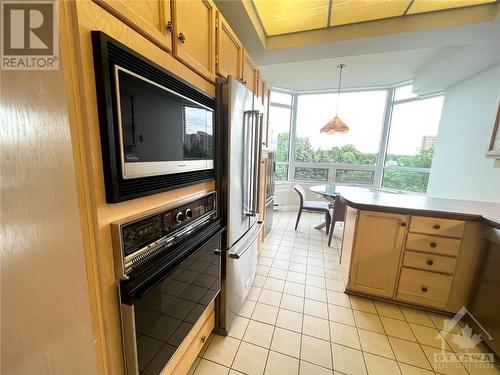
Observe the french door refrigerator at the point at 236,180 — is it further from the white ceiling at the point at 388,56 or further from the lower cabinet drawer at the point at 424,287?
the lower cabinet drawer at the point at 424,287

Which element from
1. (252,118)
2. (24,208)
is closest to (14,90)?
(24,208)

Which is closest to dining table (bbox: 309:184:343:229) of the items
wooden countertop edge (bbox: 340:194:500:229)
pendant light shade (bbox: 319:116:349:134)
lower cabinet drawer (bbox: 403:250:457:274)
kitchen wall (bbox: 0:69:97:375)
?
pendant light shade (bbox: 319:116:349:134)

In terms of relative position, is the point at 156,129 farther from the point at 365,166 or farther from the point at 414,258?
the point at 365,166

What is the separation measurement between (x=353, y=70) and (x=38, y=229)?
4.30m

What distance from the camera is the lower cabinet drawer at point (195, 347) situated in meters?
1.17

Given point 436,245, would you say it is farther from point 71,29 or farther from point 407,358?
point 71,29

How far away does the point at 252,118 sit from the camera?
162 cm

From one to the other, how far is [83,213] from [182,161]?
1.59 ft

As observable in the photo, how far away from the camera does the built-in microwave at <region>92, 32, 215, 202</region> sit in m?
0.64

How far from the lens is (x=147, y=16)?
2.62 ft

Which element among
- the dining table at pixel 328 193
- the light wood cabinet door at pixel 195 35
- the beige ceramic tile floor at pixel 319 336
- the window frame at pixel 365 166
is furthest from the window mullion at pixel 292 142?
the light wood cabinet door at pixel 195 35

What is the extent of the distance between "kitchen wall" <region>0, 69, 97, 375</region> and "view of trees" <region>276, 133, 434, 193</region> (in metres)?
4.89

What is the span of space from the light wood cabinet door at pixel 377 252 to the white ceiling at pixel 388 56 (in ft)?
6.00

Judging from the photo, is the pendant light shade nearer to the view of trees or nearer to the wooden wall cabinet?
the view of trees
